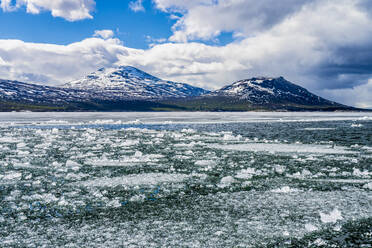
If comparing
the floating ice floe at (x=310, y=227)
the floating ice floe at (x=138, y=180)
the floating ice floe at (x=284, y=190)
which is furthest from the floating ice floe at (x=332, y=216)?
the floating ice floe at (x=138, y=180)

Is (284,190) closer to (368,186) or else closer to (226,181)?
(226,181)

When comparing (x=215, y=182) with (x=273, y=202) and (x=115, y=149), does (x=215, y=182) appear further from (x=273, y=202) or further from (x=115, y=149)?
(x=115, y=149)

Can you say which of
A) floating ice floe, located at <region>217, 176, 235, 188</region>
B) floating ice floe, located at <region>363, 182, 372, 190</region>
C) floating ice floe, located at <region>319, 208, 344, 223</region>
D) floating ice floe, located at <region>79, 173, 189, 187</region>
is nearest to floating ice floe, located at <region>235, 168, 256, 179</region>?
floating ice floe, located at <region>217, 176, 235, 188</region>

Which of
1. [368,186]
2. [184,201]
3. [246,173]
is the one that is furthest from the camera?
[246,173]

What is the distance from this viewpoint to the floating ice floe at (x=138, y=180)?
13.3 metres

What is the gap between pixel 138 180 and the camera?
14031 millimetres

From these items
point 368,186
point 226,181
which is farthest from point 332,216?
point 226,181

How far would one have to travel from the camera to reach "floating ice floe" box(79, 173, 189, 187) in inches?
524

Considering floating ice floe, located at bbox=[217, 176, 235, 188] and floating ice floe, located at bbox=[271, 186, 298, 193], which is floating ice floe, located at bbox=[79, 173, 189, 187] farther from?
floating ice floe, located at bbox=[271, 186, 298, 193]

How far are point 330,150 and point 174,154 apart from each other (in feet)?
39.6

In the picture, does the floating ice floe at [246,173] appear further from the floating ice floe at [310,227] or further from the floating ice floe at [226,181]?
the floating ice floe at [310,227]

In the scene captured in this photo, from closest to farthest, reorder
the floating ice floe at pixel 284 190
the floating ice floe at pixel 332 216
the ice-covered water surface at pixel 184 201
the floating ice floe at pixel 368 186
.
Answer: the ice-covered water surface at pixel 184 201
the floating ice floe at pixel 332 216
the floating ice floe at pixel 284 190
the floating ice floe at pixel 368 186

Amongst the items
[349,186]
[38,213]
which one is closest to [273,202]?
[349,186]

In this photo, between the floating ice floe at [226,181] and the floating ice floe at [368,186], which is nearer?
the floating ice floe at [368,186]
